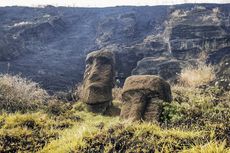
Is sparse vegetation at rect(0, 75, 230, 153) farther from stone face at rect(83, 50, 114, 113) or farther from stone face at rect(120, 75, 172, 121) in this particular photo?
stone face at rect(83, 50, 114, 113)

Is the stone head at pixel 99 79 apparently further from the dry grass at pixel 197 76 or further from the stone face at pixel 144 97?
the dry grass at pixel 197 76

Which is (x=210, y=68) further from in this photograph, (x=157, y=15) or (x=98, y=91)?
(x=157, y=15)

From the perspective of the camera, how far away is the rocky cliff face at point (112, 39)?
21.2 meters

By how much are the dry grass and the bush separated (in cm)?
687

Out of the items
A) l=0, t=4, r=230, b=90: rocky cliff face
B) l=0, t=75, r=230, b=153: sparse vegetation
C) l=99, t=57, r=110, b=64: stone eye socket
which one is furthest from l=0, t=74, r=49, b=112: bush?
l=0, t=4, r=230, b=90: rocky cliff face

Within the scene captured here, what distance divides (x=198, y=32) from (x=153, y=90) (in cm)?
1403

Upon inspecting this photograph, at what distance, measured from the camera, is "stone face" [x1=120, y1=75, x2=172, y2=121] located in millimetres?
10102

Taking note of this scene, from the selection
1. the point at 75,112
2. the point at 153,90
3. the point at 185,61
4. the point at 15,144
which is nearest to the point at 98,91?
the point at 75,112

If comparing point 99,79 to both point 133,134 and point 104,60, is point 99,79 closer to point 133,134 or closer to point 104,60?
point 104,60

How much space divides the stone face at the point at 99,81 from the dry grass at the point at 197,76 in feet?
15.2

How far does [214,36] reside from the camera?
22.8 meters

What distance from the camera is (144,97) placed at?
10.5m

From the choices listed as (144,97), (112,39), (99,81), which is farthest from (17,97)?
(112,39)

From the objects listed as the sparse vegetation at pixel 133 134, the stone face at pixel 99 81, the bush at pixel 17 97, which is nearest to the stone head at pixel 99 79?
the stone face at pixel 99 81
